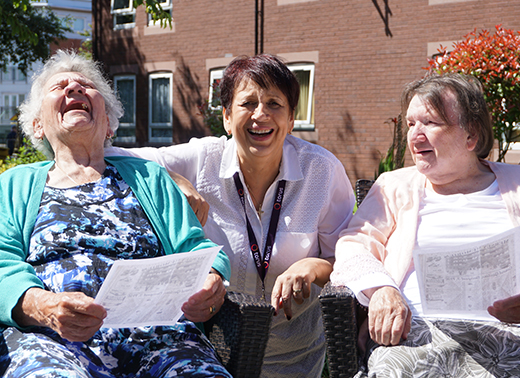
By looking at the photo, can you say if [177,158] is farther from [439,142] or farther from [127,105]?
[127,105]

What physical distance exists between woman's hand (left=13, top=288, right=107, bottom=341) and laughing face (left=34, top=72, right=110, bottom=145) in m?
0.92

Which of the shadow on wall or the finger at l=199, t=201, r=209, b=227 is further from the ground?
the shadow on wall

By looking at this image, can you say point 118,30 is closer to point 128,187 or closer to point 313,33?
point 313,33

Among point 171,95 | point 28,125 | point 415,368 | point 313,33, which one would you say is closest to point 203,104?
point 171,95

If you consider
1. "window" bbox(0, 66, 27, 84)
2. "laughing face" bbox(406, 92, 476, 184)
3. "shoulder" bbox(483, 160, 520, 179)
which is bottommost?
"shoulder" bbox(483, 160, 520, 179)

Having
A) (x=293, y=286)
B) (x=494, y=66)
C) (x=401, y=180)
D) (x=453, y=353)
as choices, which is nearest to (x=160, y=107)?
(x=494, y=66)

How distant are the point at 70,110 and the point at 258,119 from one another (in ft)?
3.08

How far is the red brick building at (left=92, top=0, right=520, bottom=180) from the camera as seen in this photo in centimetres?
1080

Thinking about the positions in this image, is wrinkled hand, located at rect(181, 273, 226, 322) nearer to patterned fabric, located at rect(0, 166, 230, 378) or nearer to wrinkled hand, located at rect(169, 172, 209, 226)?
patterned fabric, located at rect(0, 166, 230, 378)

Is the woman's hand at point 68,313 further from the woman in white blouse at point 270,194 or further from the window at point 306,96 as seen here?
the window at point 306,96

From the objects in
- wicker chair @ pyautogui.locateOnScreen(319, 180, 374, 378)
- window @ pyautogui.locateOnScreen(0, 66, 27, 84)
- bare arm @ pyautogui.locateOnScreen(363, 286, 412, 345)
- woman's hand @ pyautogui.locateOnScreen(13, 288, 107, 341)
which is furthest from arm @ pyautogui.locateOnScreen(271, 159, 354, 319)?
window @ pyautogui.locateOnScreen(0, 66, 27, 84)

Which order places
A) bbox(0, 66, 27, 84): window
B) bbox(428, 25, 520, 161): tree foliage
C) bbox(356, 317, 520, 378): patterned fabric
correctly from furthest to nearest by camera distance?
bbox(0, 66, 27, 84): window
bbox(428, 25, 520, 161): tree foliage
bbox(356, 317, 520, 378): patterned fabric

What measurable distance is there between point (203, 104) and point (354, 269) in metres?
12.0

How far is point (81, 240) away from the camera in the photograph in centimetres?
222
